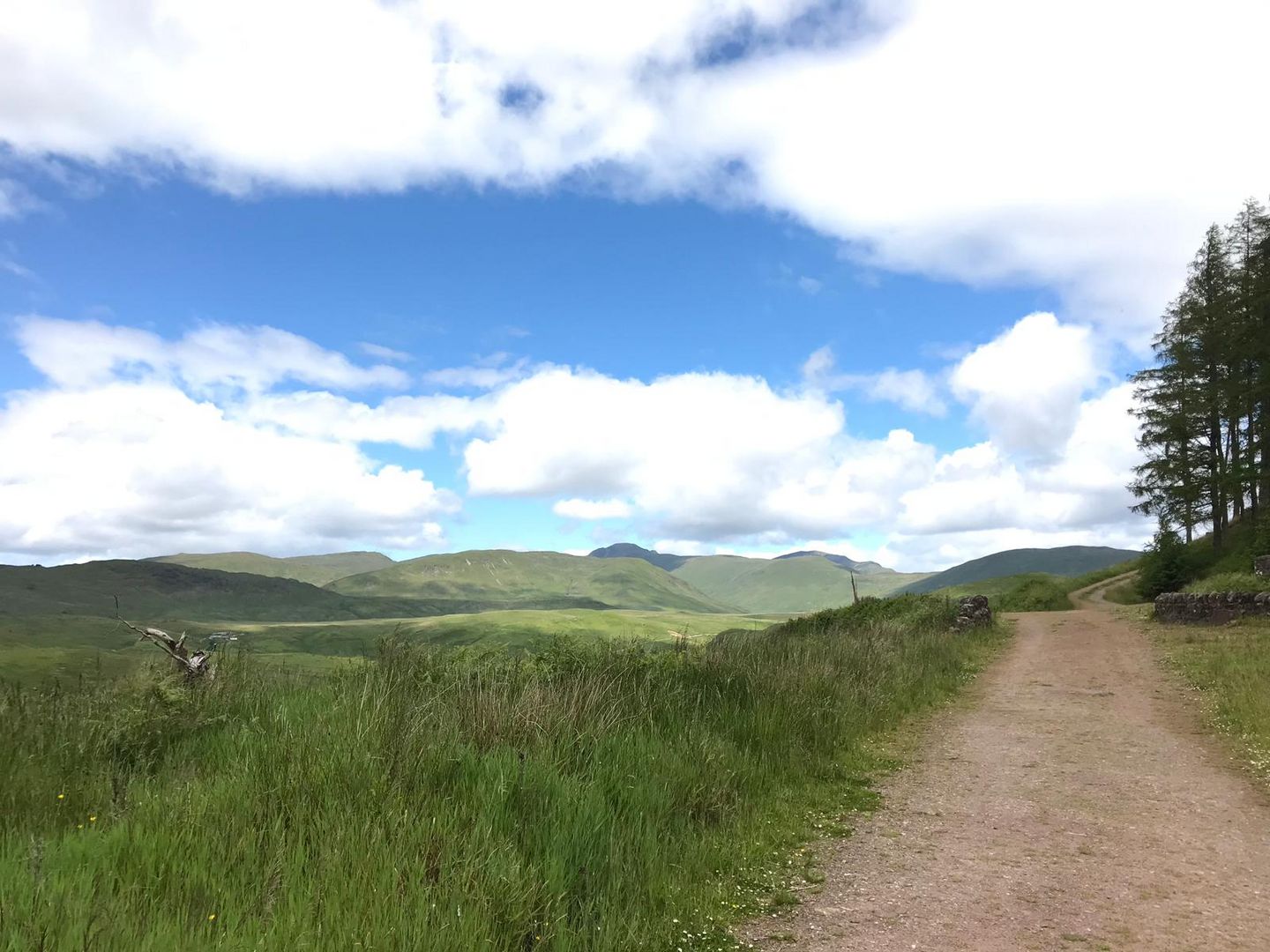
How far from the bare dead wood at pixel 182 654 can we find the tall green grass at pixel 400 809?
0.87 feet

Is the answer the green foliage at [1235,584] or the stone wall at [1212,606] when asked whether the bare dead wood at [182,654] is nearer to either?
the stone wall at [1212,606]

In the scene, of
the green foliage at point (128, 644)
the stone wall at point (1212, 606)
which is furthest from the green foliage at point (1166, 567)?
the green foliage at point (128, 644)

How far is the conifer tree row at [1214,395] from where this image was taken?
36656mm

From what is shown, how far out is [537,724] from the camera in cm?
709

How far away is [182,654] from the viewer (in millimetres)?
8172

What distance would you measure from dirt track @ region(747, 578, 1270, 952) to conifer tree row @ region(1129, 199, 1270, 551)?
112 ft

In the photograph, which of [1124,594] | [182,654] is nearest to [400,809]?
[182,654]

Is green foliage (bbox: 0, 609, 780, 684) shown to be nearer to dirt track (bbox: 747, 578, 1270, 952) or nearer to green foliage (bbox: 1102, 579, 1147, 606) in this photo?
dirt track (bbox: 747, 578, 1270, 952)

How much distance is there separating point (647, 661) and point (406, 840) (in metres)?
6.71

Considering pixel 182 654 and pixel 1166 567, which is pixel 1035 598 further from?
pixel 182 654

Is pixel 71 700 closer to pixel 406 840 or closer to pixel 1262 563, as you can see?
pixel 406 840

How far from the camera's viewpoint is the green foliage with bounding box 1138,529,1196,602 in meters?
36.2

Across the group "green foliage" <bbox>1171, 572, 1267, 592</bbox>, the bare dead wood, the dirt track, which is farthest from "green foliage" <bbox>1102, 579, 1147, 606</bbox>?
the bare dead wood

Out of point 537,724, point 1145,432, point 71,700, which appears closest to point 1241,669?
point 537,724
